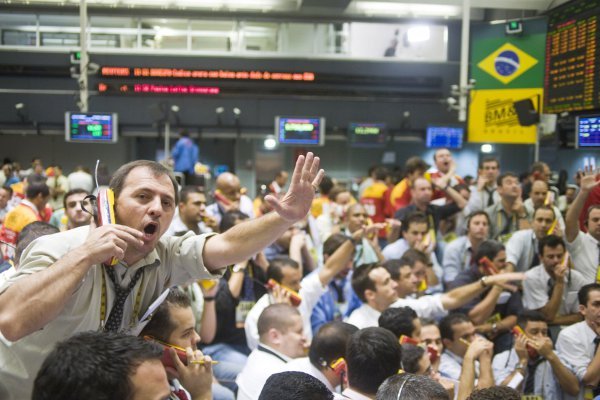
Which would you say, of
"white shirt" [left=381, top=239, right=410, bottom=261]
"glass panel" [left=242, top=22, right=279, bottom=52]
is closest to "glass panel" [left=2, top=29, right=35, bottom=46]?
"glass panel" [left=242, top=22, right=279, bottom=52]

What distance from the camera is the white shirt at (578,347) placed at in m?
4.28

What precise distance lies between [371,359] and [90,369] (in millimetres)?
1668

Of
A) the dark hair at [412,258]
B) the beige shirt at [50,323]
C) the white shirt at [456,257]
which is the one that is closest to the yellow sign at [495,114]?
the white shirt at [456,257]

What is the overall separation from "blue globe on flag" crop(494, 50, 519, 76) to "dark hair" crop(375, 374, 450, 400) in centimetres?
1001

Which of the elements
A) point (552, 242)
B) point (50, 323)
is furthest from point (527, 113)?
point (50, 323)

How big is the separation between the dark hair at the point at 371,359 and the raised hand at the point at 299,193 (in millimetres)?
916

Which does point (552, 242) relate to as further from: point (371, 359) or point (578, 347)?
point (371, 359)

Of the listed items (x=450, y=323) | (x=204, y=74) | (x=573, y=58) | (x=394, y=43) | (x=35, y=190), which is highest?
(x=394, y=43)

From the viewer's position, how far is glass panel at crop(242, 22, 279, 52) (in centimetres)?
1434

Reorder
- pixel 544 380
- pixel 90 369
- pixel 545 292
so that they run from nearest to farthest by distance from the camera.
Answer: pixel 90 369, pixel 544 380, pixel 545 292

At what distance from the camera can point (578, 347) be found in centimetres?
434

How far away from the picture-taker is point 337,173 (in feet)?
51.7

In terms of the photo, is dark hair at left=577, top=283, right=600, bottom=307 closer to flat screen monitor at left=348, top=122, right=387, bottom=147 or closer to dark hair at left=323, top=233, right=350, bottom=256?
dark hair at left=323, top=233, right=350, bottom=256

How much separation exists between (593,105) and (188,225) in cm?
420
